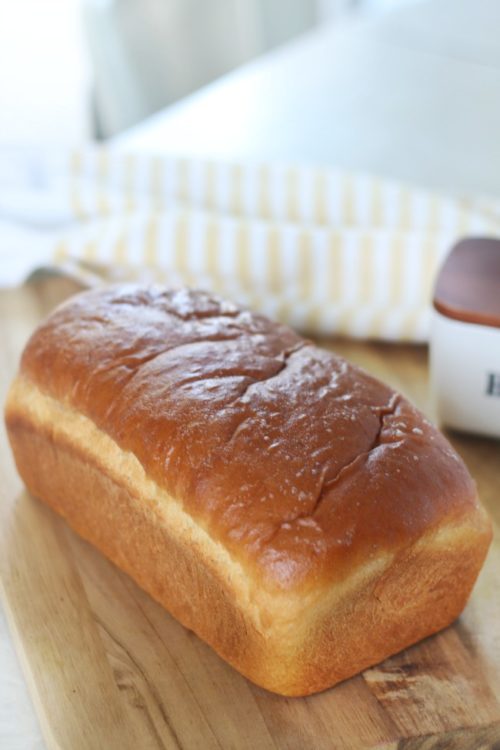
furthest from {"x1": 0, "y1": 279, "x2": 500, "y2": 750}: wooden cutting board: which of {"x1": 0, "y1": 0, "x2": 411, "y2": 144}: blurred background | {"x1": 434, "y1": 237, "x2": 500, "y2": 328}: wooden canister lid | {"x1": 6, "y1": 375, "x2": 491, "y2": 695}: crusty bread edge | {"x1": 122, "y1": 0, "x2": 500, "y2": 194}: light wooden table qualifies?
{"x1": 0, "y1": 0, "x2": 411, "y2": 144}: blurred background

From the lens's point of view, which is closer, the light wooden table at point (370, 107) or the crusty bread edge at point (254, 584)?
the crusty bread edge at point (254, 584)

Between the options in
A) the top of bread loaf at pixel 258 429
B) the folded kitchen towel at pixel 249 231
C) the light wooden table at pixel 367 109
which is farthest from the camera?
the light wooden table at pixel 367 109

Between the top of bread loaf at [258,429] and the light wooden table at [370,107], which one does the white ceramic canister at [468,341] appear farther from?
the light wooden table at [370,107]

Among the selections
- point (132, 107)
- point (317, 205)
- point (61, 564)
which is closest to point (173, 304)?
point (61, 564)

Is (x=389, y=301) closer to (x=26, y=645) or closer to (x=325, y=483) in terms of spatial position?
(x=325, y=483)

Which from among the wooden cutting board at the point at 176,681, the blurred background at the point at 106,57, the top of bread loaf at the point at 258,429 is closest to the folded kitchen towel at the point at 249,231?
the top of bread loaf at the point at 258,429

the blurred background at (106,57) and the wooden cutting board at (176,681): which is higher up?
the blurred background at (106,57)

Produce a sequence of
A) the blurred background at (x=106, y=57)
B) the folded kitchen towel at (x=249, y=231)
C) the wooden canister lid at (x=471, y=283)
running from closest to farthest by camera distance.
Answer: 1. the wooden canister lid at (x=471, y=283)
2. the folded kitchen towel at (x=249, y=231)
3. the blurred background at (x=106, y=57)

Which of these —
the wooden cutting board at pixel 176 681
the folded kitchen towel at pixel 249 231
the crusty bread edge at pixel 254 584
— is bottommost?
the wooden cutting board at pixel 176 681
